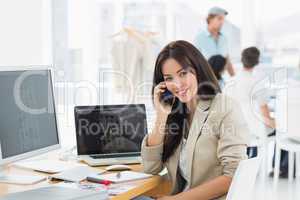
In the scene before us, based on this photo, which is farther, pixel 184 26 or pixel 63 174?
pixel 184 26

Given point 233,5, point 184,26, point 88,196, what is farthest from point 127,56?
point 88,196

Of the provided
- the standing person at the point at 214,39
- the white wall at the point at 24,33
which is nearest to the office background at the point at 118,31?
the white wall at the point at 24,33

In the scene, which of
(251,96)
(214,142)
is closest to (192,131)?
(214,142)

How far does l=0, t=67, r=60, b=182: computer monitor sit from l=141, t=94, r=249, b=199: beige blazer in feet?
1.60

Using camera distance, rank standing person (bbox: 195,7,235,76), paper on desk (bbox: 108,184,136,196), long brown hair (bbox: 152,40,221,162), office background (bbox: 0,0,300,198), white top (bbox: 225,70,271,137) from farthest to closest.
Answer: standing person (bbox: 195,7,235,76)
white top (bbox: 225,70,271,137)
office background (bbox: 0,0,300,198)
long brown hair (bbox: 152,40,221,162)
paper on desk (bbox: 108,184,136,196)

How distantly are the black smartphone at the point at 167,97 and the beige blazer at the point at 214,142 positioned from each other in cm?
17

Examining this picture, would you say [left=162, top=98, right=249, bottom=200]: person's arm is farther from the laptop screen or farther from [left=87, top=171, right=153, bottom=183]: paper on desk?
the laptop screen

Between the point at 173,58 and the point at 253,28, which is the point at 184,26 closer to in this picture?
A: the point at 253,28

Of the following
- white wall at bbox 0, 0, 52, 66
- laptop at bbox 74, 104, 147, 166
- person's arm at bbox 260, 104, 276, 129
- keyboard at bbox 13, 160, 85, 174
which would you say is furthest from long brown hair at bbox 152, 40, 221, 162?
person's arm at bbox 260, 104, 276, 129

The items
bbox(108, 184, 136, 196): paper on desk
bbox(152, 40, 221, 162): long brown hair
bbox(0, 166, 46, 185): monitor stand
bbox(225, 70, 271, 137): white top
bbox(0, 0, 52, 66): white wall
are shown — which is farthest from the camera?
bbox(225, 70, 271, 137): white top

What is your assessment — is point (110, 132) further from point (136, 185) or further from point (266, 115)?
point (266, 115)

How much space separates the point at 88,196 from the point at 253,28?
4035 millimetres

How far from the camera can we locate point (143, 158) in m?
2.09

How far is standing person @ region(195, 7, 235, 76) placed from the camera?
4.52 metres
